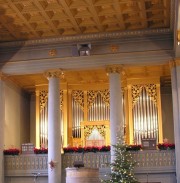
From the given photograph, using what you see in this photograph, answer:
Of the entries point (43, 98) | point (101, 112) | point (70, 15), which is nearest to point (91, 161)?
point (101, 112)

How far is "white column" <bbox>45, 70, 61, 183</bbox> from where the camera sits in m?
16.2

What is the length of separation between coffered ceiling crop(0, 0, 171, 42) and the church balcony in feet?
14.8

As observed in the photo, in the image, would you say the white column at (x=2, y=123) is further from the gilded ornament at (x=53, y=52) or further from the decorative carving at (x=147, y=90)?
the decorative carving at (x=147, y=90)

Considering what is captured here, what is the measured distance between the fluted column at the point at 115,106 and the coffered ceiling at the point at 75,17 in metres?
1.56

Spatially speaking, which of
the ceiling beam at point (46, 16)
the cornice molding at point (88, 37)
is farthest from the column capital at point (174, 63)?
the ceiling beam at point (46, 16)

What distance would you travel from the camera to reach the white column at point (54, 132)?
1620cm

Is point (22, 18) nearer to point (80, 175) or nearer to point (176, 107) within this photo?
point (80, 175)

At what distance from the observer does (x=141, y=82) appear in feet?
63.8

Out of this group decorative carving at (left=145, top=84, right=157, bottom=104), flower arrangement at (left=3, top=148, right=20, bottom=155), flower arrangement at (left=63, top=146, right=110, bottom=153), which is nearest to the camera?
flower arrangement at (left=63, top=146, right=110, bottom=153)

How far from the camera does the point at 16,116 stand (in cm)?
1958

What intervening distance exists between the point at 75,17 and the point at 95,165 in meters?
5.40

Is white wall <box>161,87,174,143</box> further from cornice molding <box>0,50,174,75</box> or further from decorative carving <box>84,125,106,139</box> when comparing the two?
cornice molding <box>0,50,174,75</box>

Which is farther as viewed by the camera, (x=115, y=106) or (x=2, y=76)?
(x=2, y=76)

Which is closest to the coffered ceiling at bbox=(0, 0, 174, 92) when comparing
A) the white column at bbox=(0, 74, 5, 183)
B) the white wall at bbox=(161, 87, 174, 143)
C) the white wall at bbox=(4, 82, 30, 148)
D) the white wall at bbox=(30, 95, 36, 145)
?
the white column at bbox=(0, 74, 5, 183)
